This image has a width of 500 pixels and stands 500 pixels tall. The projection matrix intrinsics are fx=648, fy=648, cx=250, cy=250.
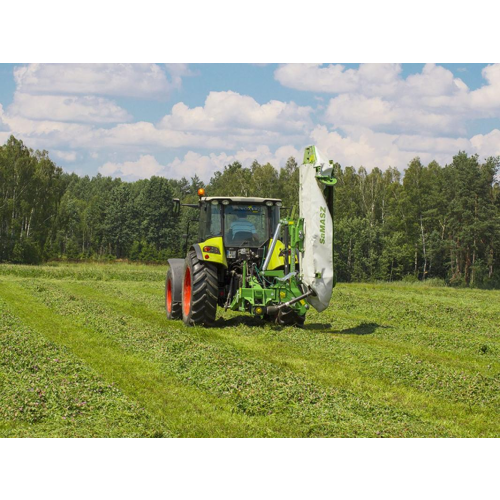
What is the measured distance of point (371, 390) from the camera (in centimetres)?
826

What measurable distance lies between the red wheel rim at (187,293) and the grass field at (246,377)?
1.77ft

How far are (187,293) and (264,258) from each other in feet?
6.44

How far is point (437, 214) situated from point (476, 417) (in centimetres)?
5944

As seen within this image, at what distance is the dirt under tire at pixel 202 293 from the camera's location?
1341 cm

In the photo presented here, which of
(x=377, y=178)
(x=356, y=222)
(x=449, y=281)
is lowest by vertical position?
(x=449, y=281)

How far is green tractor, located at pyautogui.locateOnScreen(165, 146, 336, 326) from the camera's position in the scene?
12359 mm

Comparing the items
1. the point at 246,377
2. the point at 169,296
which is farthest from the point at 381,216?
the point at 246,377

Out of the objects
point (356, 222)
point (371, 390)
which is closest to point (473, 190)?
point (356, 222)

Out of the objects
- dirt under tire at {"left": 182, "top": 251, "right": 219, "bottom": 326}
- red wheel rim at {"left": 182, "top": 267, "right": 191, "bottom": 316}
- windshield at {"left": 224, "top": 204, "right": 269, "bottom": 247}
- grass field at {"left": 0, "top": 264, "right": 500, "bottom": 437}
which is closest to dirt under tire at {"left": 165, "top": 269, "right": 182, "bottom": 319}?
grass field at {"left": 0, "top": 264, "right": 500, "bottom": 437}

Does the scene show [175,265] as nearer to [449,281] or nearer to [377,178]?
[449,281]

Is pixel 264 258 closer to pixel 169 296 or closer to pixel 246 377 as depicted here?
pixel 169 296

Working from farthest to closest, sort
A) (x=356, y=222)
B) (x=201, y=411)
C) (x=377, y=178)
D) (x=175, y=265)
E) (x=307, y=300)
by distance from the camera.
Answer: (x=377, y=178)
(x=356, y=222)
(x=175, y=265)
(x=307, y=300)
(x=201, y=411)

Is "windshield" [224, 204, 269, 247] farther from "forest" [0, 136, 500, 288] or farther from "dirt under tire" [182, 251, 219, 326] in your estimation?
"forest" [0, 136, 500, 288]

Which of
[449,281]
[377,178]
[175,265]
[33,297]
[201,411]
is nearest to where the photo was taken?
[201,411]
